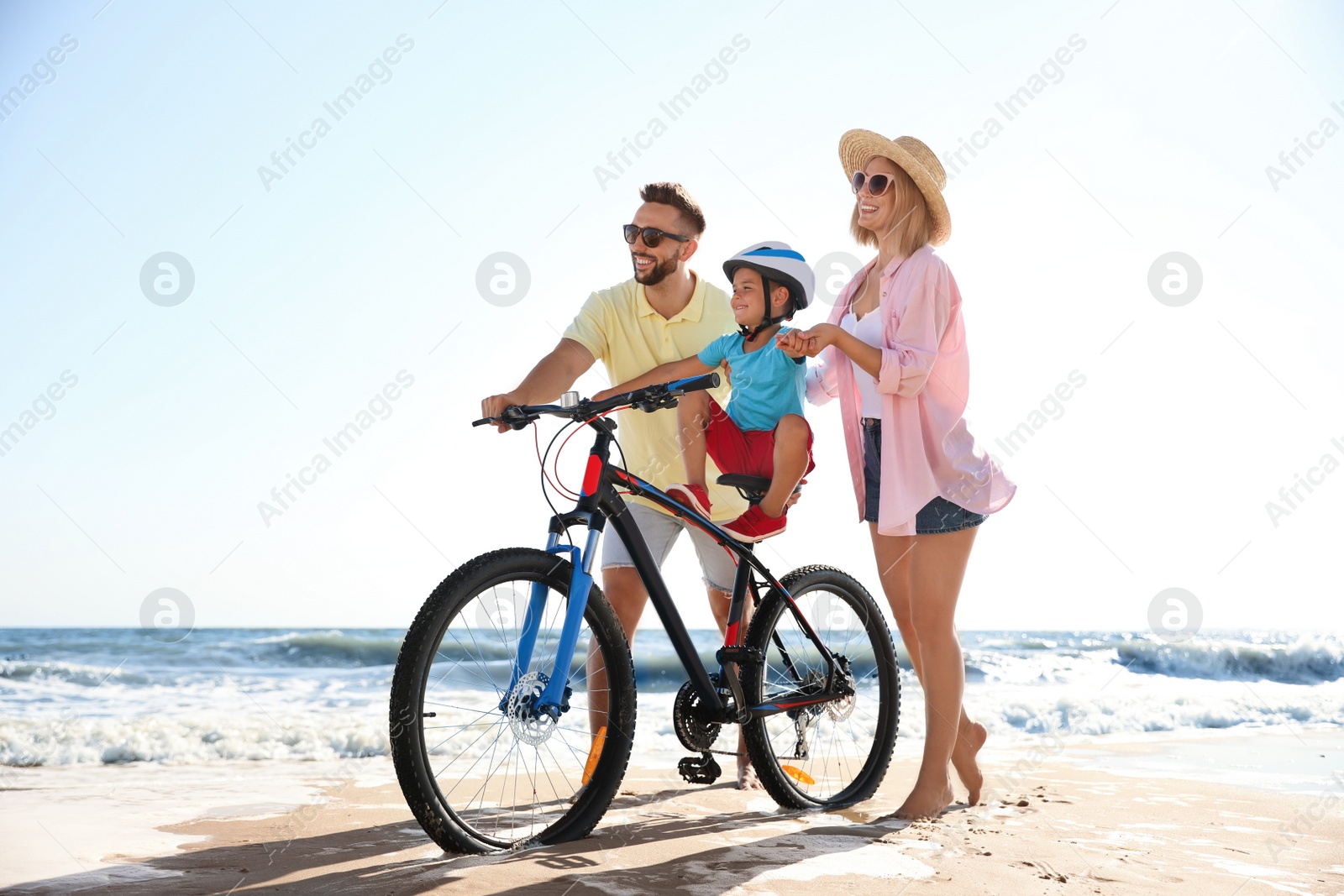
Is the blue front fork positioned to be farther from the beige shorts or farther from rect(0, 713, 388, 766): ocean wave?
rect(0, 713, 388, 766): ocean wave

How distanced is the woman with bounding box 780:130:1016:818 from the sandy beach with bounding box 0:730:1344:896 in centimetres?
48

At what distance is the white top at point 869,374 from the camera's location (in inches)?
118

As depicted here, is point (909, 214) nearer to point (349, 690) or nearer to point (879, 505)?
point (879, 505)

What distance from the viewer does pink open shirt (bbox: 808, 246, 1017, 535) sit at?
2830 millimetres

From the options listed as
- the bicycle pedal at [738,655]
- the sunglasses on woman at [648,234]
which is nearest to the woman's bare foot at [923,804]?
the bicycle pedal at [738,655]

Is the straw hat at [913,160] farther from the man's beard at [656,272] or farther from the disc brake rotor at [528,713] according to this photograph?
the disc brake rotor at [528,713]

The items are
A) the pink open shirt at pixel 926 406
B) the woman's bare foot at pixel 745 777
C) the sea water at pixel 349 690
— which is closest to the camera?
the pink open shirt at pixel 926 406

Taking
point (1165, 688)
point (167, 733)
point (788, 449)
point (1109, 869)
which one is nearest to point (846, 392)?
point (788, 449)

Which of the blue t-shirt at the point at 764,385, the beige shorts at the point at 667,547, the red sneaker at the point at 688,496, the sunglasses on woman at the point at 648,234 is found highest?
the sunglasses on woman at the point at 648,234

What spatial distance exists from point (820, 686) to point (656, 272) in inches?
66.3

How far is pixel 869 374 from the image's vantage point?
295 centimetres

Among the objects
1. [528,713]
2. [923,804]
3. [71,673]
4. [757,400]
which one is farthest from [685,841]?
[71,673]

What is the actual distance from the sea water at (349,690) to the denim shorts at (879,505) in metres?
2.98

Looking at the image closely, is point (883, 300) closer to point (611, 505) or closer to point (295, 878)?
point (611, 505)
